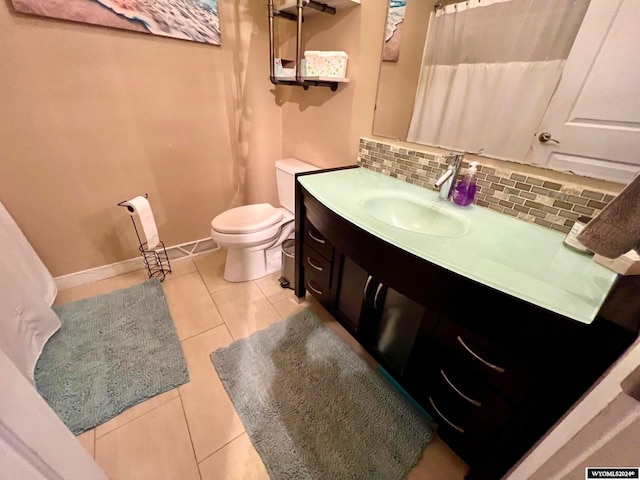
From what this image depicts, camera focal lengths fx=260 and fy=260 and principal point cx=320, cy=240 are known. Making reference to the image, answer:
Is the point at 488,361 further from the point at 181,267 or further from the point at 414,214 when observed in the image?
the point at 181,267

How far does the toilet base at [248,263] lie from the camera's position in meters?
1.72

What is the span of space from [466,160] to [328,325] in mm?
1065

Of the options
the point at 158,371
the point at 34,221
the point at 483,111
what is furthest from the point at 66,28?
the point at 483,111

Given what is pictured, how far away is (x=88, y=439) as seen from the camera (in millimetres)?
958

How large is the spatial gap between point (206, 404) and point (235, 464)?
0.87 feet

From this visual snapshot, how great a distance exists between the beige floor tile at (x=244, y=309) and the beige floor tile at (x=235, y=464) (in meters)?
0.50

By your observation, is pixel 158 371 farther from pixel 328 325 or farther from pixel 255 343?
pixel 328 325

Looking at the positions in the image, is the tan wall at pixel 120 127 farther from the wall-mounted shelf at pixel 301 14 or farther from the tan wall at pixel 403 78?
the tan wall at pixel 403 78

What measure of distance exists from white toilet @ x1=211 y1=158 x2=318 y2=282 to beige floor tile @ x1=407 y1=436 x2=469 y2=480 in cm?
127

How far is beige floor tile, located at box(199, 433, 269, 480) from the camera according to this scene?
2.93 ft

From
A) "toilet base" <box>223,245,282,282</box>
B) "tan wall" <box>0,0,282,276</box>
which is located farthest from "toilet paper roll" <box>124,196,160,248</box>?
"toilet base" <box>223,245,282,282</box>

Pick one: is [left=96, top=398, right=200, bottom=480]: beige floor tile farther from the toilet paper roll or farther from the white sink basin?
the white sink basin

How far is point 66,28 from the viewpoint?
1.22 metres

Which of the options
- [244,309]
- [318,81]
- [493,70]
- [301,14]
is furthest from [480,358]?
[301,14]
